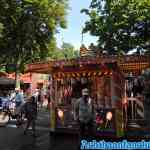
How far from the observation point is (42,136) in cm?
1775

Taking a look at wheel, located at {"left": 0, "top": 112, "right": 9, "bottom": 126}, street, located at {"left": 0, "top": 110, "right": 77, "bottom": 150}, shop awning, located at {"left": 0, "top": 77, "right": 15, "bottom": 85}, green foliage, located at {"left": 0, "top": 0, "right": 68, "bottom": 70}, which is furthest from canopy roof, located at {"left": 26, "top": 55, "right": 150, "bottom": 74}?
green foliage, located at {"left": 0, "top": 0, "right": 68, "bottom": 70}

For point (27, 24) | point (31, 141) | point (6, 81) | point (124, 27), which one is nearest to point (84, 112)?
point (31, 141)

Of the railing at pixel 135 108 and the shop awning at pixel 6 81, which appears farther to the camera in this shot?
the shop awning at pixel 6 81

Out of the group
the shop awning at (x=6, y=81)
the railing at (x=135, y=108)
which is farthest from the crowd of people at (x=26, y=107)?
the shop awning at (x=6, y=81)

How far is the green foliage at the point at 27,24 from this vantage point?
44.9 m

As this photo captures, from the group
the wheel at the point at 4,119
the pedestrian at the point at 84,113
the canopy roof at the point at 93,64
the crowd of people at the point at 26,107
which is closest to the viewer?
the pedestrian at the point at 84,113

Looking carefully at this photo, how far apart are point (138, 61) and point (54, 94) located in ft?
15.1

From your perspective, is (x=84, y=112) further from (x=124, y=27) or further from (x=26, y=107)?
(x=124, y=27)

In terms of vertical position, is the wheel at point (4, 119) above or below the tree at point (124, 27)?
below

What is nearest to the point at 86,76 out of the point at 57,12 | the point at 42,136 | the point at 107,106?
the point at 107,106

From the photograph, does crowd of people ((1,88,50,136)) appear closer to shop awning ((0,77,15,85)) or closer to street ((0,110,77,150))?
street ((0,110,77,150))

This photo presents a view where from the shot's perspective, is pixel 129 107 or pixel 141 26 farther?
pixel 141 26

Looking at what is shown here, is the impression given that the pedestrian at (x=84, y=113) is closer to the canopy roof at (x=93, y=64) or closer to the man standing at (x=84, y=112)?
the man standing at (x=84, y=112)

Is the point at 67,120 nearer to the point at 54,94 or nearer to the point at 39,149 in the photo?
the point at 54,94
